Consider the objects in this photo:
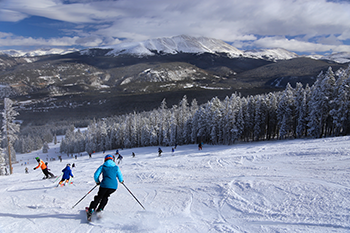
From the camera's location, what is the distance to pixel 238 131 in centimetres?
4300

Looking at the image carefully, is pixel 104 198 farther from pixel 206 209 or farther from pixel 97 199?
pixel 206 209

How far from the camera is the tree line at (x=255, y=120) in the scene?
3400cm

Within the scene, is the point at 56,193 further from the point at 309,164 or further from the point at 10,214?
the point at 309,164

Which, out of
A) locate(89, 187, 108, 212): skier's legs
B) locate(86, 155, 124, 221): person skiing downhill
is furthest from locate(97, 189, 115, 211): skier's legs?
locate(89, 187, 108, 212): skier's legs

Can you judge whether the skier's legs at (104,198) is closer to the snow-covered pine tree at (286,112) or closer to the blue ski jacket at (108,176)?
the blue ski jacket at (108,176)

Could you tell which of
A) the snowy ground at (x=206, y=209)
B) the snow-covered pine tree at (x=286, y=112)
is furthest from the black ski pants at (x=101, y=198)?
the snow-covered pine tree at (x=286, y=112)

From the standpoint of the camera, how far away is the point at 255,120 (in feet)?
143

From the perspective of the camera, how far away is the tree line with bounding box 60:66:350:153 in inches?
1339

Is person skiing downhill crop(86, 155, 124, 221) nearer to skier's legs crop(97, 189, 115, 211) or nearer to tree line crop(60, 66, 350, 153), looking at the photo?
skier's legs crop(97, 189, 115, 211)

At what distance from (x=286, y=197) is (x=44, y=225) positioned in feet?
26.8

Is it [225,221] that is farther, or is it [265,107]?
[265,107]

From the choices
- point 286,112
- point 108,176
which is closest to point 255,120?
point 286,112

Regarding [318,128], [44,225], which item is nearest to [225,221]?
[44,225]

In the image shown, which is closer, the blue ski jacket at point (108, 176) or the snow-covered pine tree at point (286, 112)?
the blue ski jacket at point (108, 176)
